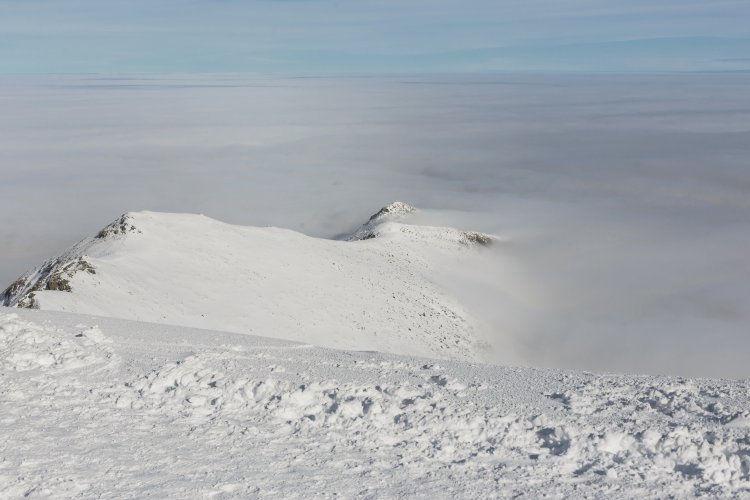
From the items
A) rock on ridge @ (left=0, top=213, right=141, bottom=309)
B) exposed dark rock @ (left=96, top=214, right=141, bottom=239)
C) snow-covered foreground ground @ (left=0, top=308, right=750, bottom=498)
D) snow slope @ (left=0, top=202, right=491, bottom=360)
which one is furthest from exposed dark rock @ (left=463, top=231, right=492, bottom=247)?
snow-covered foreground ground @ (left=0, top=308, right=750, bottom=498)

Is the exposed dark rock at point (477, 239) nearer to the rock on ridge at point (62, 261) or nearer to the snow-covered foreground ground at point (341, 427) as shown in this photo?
the rock on ridge at point (62, 261)

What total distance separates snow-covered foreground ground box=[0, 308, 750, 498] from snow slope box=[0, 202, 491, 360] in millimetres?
15238

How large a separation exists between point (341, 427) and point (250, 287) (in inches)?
955

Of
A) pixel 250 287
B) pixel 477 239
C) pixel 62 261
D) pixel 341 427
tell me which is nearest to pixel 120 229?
pixel 62 261

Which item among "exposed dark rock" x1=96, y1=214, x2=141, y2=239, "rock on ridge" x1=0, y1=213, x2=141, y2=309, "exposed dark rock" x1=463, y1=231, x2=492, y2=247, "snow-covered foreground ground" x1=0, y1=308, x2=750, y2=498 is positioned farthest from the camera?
"exposed dark rock" x1=463, y1=231, x2=492, y2=247

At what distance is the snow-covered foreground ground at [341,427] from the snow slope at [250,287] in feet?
50.0

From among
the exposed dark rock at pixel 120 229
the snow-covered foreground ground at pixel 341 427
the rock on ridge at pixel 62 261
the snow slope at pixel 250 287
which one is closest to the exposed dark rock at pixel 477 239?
the snow slope at pixel 250 287

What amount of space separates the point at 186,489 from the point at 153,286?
76.8 feet

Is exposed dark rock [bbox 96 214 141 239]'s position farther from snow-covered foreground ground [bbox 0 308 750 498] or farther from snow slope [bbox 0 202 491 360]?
snow-covered foreground ground [bbox 0 308 750 498]

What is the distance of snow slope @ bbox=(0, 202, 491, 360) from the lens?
2758cm

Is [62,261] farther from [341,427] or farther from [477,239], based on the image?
[477,239]

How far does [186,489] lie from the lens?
24.5 ft

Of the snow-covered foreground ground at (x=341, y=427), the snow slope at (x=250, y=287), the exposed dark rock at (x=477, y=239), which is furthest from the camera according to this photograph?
the exposed dark rock at (x=477, y=239)

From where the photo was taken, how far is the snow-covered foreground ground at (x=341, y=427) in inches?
303
